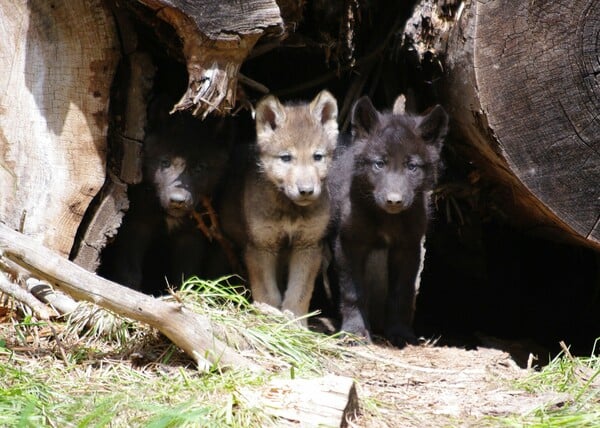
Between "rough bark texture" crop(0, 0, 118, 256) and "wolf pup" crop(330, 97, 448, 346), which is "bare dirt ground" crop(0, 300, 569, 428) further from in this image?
"rough bark texture" crop(0, 0, 118, 256)

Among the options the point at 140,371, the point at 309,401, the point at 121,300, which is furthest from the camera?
the point at 140,371

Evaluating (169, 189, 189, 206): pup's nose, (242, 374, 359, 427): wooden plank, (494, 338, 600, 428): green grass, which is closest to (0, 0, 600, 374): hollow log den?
(169, 189, 189, 206): pup's nose

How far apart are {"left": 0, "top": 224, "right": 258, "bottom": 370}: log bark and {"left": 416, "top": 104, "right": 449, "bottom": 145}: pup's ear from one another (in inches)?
88.7

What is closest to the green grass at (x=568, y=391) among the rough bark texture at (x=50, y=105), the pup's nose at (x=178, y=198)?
the pup's nose at (x=178, y=198)

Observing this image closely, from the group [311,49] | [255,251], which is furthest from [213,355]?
[311,49]

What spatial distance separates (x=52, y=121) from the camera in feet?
17.8

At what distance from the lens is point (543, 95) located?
4.86 meters

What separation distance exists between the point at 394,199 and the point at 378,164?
1.16ft

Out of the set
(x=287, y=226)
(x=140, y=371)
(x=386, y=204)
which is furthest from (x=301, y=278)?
(x=140, y=371)

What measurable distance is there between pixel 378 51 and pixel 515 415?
11.5 ft

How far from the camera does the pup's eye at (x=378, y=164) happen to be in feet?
19.3

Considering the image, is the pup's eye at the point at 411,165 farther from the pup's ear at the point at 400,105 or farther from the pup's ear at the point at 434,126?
the pup's ear at the point at 400,105

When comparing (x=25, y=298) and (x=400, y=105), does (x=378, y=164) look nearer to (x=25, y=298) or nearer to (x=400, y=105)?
(x=400, y=105)

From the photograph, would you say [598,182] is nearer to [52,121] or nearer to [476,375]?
[476,375]
